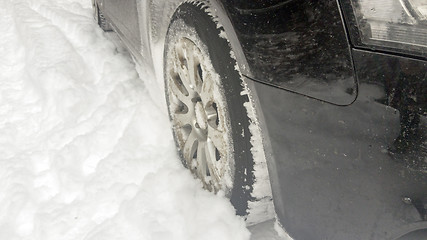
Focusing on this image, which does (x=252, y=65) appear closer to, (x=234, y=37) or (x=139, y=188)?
(x=234, y=37)

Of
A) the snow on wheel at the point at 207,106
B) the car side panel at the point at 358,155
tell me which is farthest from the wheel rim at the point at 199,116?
the car side panel at the point at 358,155

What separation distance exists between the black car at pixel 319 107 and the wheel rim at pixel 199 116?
0.5 inches

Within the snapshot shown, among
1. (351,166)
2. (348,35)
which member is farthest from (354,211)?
(348,35)

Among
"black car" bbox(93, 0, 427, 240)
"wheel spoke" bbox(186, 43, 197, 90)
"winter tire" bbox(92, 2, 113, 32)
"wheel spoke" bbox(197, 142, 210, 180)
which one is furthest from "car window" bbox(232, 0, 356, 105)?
"winter tire" bbox(92, 2, 113, 32)

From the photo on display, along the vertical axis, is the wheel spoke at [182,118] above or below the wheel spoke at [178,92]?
below

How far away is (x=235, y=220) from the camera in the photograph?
1854mm

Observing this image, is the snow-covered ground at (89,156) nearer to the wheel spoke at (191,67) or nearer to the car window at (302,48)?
the wheel spoke at (191,67)

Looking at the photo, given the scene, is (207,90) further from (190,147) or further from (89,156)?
(89,156)

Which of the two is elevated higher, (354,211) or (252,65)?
(252,65)

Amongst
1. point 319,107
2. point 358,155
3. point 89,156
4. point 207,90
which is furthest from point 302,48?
point 89,156

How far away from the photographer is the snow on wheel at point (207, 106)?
153 centimetres

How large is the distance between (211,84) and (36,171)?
1.35 metres

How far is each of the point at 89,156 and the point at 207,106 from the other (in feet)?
3.53

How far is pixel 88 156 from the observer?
2.52m
